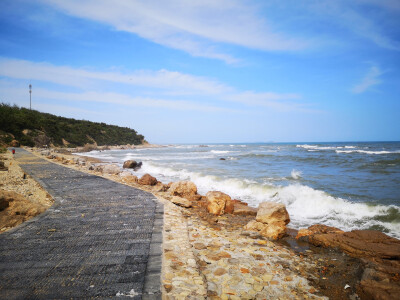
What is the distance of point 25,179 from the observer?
8.09 m

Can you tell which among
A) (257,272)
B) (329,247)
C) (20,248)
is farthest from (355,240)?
(20,248)

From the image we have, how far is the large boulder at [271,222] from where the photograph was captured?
5.16 meters

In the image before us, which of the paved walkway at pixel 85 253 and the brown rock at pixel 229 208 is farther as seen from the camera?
the brown rock at pixel 229 208

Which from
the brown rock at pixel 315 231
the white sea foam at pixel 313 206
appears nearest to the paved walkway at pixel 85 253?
the brown rock at pixel 315 231

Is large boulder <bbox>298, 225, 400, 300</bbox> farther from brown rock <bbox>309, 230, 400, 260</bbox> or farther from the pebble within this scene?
the pebble

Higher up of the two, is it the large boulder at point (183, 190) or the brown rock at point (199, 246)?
the brown rock at point (199, 246)

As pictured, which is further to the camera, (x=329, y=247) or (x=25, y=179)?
(x=25, y=179)

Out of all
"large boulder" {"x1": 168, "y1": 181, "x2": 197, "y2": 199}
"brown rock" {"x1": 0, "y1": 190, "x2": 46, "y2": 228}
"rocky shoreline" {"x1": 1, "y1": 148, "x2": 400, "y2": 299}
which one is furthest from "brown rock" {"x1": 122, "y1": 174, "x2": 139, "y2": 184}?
"rocky shoreline" {"x1": 1, "y1": 148, "x2": 400, "y2": 299}

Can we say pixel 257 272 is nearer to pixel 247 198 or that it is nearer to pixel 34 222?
pixel 34 222

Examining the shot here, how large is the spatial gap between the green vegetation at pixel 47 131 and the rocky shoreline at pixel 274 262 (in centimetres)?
3227

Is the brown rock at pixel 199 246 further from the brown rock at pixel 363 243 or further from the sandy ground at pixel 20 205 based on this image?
the sandy ground at pixel 20 205

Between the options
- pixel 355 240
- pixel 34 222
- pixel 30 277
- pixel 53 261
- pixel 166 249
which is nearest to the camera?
pixel 30 277

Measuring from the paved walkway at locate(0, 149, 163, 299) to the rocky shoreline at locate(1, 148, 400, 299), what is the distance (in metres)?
0.28

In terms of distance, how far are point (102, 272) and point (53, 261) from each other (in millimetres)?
771
